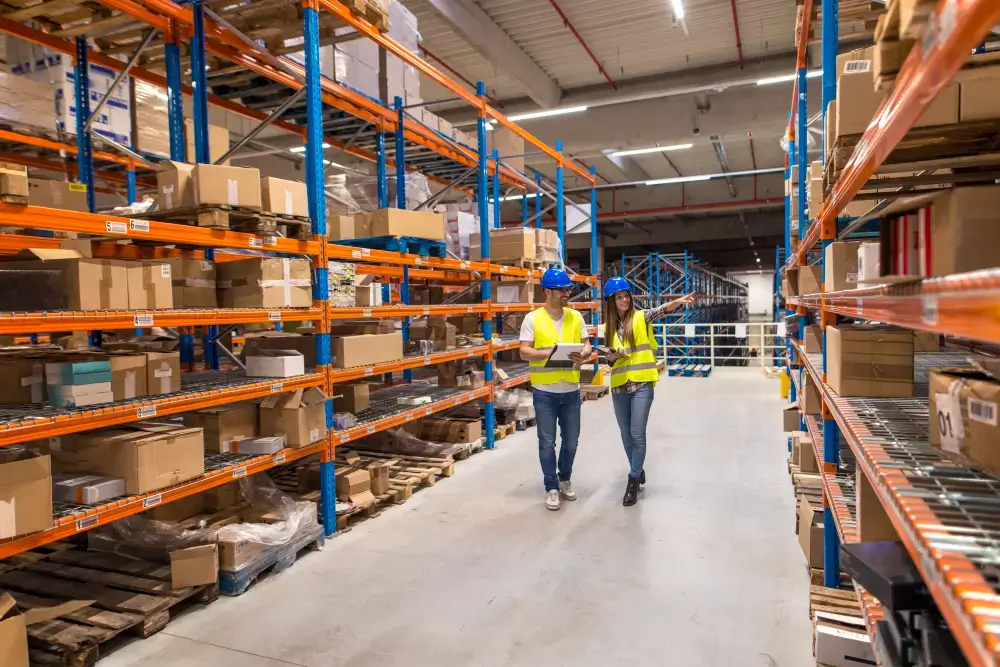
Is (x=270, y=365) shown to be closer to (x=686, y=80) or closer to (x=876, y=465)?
(x=876, y=465)

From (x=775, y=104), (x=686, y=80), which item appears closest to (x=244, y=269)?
(x=686, y=80)

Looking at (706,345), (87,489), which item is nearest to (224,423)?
(87,489)

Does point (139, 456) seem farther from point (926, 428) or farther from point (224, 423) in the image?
point (926, 428)

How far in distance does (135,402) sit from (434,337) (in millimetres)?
4345

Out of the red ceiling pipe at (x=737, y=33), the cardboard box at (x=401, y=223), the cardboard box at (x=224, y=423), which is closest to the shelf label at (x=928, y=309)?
the cardboard box at (x=224, y=423)

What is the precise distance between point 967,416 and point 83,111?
7.02 meters

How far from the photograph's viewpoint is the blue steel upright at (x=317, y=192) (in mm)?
4805

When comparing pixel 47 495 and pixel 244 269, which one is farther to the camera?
pixel 244 269

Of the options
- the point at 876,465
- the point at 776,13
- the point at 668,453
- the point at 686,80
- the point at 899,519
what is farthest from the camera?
the point at 686,80

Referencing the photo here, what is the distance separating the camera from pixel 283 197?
4590 millimetres

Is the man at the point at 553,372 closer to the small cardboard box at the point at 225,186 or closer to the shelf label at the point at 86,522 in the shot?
the small cardboard box at the point at 225,186

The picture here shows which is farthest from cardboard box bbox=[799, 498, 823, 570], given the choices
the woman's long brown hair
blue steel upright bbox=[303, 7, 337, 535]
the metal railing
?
the metal railing

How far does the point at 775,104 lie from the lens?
38.7ft

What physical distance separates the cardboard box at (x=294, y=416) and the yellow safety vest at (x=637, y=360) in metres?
2.54
